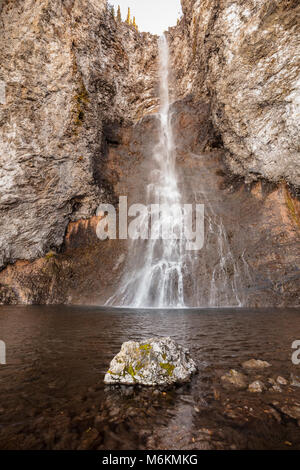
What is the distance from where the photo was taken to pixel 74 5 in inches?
806

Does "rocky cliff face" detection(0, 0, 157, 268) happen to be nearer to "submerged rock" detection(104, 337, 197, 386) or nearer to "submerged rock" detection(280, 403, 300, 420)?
"submerged rock" detection(104, 337, 197, 386)

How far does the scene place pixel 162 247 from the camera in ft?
65.3

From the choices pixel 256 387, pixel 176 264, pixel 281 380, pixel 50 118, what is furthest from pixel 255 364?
pixel 50 118

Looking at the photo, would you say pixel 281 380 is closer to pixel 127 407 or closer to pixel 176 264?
pixel 127 407

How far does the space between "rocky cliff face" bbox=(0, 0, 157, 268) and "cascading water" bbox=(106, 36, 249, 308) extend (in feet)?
19.3

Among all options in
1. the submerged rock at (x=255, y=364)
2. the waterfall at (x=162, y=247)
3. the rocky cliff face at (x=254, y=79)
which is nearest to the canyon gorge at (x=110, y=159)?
the rocky cliff face at (x=254, y=79)

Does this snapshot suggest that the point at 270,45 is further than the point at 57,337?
Yes

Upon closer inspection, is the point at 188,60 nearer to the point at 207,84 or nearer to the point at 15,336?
the point at 207,84

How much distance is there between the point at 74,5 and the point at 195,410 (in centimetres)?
2814

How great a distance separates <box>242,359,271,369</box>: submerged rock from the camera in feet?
14.2

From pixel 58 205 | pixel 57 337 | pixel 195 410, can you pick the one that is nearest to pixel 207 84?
pixel 58 205
